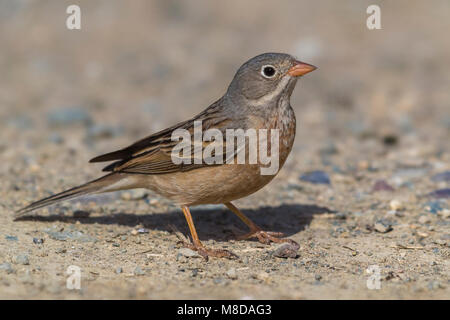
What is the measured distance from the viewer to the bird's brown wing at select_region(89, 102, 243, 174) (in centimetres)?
742

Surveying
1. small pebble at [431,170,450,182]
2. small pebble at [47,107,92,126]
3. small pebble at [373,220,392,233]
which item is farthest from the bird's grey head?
small pebble at [47,107,92,126]

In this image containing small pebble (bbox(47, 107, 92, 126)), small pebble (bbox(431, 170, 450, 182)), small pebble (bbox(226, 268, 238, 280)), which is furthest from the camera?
small pebble (bbox(47, 107, 92, 126))

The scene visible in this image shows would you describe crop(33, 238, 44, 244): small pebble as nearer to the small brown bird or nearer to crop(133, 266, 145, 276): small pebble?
the small brown bird

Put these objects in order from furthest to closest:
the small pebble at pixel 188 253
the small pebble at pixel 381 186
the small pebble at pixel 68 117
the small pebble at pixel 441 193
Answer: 1. the small pebble at pixel 68 117
2. the small pebble at pixel 381 186
3. the small pebble at pixel 441 193
4. the small pebble at pixel 188 253

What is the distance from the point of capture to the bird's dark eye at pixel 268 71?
7463 mm

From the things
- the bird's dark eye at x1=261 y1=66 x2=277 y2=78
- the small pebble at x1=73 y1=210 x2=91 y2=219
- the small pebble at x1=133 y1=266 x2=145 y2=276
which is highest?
the bird's dark eye at x1=261 y1=66 x2=277 y2=78

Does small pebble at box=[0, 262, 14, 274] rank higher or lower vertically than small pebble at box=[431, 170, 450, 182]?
lower

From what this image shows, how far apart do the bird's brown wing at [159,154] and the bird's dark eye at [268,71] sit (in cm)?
69

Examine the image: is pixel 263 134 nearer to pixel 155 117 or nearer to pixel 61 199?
pixel 61 199

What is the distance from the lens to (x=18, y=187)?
8.97 meters

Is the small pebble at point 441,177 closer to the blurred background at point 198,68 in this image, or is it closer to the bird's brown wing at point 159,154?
the blurred background at point 198,68

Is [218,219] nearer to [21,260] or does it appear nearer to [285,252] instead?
[285,252]

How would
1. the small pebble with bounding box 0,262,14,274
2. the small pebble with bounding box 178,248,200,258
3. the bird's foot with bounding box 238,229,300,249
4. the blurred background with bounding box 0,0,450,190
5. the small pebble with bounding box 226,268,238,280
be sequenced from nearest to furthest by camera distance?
the small pebble with bounding box 0,262,14,274
the small pebble with bounding box 226,268,238,280
the small pebble with bounding box 178,248,200,258
the bird's foot with bounding box 238,229,300,249
the blurred background with bounding box 0,0,450,190

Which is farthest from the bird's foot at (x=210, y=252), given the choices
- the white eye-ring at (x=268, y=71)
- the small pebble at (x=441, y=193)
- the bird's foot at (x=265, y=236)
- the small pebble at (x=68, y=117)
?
the small pebble at (x=68, y=117)
